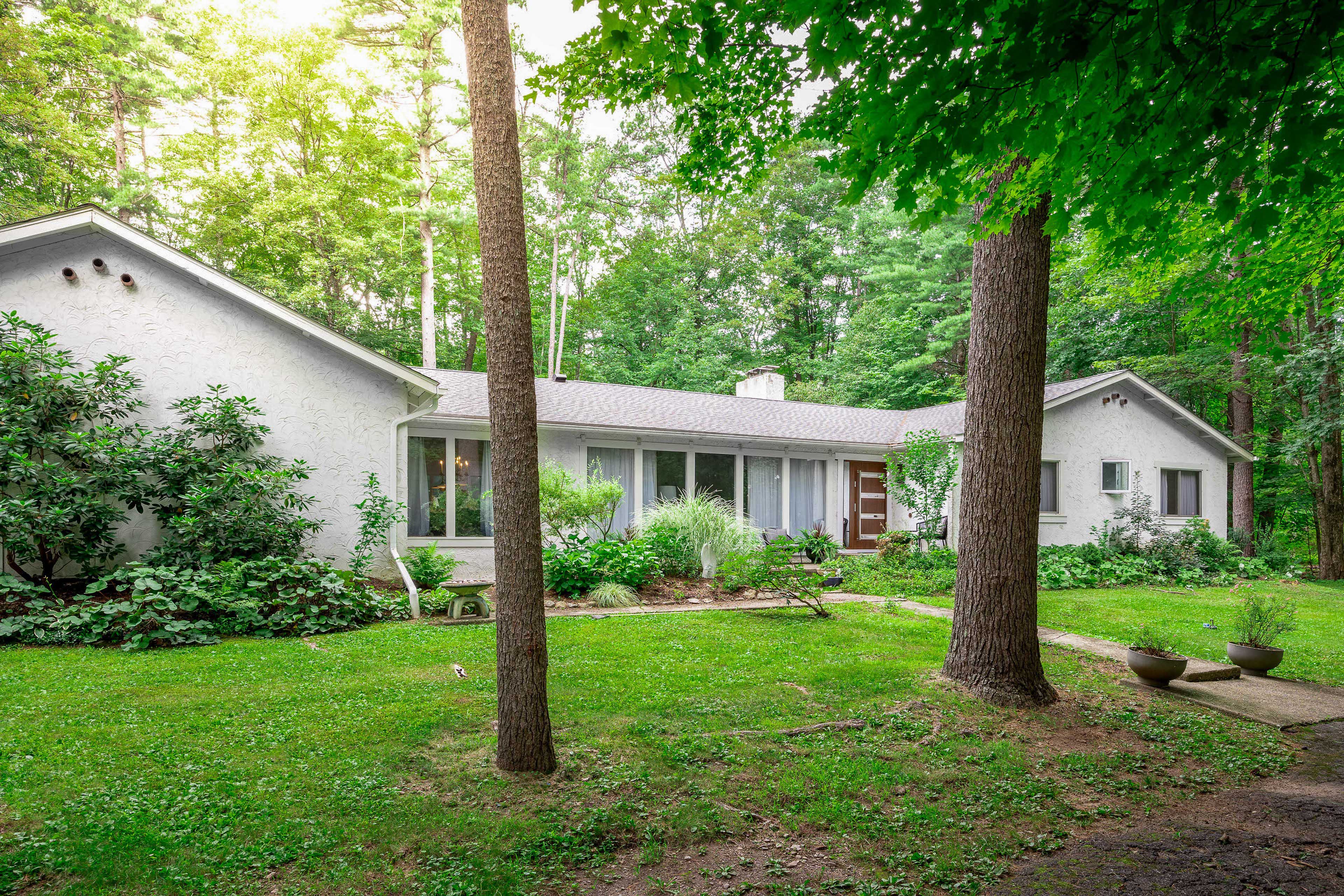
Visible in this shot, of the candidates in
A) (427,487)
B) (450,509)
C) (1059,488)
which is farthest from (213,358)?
(1059,488)

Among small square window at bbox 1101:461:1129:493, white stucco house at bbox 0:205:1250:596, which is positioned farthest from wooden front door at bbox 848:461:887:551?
small square window at bbox 1101:461:1129:493

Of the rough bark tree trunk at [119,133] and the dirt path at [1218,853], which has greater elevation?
the rough bark tree trunk at [119,133]

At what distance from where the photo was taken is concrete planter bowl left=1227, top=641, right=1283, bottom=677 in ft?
20.5

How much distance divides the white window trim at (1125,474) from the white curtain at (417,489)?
1456 cm

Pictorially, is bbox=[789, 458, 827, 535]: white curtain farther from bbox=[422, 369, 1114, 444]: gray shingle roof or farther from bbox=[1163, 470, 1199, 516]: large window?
bbox=[1163, 470, 1199, 516]: large window

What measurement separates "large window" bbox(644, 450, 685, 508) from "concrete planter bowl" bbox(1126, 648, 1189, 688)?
867cm

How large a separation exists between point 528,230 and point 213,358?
14.3 m

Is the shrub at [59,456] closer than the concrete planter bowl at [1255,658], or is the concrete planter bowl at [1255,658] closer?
the concrete planter bowl at [1255,658]

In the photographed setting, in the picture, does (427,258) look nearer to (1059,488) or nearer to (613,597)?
(613,597)

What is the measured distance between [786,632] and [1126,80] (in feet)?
19.5

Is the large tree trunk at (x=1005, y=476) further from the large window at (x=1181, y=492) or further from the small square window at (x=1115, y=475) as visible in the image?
the large window at (x=1181, y=492)

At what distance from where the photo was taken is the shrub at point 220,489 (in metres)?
8.25

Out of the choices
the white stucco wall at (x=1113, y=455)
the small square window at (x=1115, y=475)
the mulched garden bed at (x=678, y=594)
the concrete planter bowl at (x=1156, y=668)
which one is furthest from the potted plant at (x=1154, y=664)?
the small square window at (x=1115, y=475)

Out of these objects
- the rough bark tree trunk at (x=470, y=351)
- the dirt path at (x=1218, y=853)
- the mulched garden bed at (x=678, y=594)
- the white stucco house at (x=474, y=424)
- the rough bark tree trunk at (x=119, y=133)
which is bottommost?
the mulched garden bed at (x=678, y=594)
